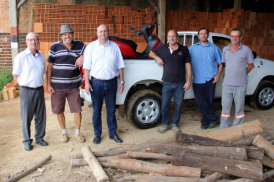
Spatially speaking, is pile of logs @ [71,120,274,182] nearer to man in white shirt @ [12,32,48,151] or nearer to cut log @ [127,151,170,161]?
cut log @ [127,151,170,161]

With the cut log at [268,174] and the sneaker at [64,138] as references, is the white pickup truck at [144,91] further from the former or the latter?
the cut log at [268,174]

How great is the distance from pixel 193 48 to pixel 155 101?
1274 mm

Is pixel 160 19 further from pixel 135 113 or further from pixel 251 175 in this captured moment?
pixel 251 175

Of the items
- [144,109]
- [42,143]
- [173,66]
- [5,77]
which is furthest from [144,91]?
[5,77]

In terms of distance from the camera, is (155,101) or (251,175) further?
(155,101)

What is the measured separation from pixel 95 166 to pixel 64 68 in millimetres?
1792

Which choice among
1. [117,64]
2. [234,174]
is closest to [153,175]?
[234,174]

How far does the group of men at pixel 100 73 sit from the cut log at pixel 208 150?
4.29 ft

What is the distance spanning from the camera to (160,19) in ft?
30.9

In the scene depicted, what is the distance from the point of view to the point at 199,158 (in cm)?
341

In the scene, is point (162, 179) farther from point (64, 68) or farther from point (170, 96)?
point (64, 68)

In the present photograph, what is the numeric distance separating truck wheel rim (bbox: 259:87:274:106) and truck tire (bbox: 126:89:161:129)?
2.96m

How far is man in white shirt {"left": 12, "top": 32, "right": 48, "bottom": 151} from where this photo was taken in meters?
4.20

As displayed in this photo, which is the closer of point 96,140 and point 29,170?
point 29,170
